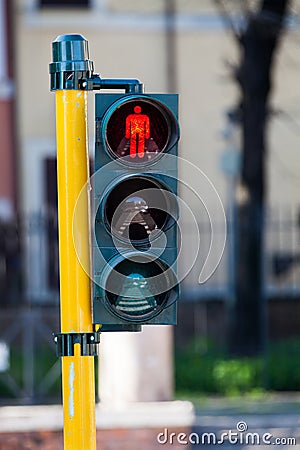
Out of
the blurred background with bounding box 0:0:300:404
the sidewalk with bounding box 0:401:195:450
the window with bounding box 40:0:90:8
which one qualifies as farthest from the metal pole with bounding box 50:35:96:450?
the window with bounding box 40:0:90:8

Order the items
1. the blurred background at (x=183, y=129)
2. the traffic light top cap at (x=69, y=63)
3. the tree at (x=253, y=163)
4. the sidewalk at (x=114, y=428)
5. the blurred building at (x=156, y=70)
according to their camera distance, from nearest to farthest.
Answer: the traffic light top cap at (x=69, y=63)
the sidewalk at (x=114, y=428)
the tree at (x=253, y=163)
the blurred background at (x=183, y=129)
the blurred building at (x=156, y=70)

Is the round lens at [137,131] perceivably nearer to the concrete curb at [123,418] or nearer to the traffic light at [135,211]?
the traffic light at [135,211]

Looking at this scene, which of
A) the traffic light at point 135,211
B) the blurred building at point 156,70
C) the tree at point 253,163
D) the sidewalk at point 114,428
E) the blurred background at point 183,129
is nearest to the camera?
the traffic light at point 135,211

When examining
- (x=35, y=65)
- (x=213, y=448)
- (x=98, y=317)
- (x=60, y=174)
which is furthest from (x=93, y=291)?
(x=35, y=65)

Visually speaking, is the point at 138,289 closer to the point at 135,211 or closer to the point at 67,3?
the point at 135,211

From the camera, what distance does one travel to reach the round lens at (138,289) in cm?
333

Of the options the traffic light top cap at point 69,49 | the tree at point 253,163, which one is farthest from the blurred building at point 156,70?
the traffic light top cap at point 69,49

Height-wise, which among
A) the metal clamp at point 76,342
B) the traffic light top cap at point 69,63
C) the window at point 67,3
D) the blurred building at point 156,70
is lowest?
the metal clamp at point 76,342

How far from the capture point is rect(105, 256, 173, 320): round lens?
333cm

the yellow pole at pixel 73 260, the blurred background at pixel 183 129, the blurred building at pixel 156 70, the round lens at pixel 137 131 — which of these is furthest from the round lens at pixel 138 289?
the blurred building at pixel 156 70

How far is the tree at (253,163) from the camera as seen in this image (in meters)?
11.9

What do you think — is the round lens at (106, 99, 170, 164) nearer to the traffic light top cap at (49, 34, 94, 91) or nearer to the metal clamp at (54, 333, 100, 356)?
the traffic light top cap at (49, 34, 94, 91)

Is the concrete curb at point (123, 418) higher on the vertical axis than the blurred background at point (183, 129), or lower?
lower

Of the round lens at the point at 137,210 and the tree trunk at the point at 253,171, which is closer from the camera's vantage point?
the round lens at the point at 137,210
